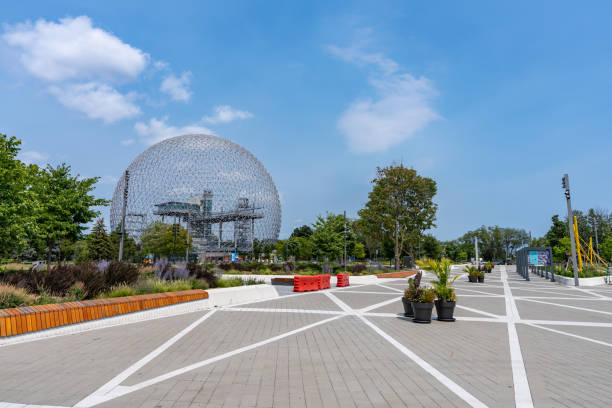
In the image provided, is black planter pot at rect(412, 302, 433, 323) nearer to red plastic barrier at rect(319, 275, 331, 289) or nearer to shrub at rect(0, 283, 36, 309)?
shrub at rect(0, 283, 36, 309)

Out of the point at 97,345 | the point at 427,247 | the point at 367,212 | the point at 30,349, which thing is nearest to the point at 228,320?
the point at 97,345

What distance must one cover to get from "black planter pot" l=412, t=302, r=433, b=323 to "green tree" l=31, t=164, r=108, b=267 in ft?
59.9

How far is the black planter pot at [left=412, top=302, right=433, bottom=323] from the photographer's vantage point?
9562 millimetres

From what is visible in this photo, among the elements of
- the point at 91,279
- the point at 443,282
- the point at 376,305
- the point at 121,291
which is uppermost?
the point at 91,279

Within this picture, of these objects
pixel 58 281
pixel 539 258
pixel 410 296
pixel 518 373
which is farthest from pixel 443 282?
pixel 539 258

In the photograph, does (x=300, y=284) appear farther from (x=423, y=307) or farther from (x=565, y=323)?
(x=565, y=323)

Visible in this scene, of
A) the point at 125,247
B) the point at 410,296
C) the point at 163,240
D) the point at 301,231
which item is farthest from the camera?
the point at 301,231

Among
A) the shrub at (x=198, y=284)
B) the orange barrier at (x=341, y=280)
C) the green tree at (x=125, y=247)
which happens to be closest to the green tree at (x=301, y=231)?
the green tree at (x=125, y=247)

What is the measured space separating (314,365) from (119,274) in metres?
7.80

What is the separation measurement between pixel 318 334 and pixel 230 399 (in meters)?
4.04

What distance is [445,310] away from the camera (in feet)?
32.4

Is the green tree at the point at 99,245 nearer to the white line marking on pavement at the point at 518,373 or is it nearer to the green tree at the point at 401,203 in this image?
the green tree at the point at 401,203

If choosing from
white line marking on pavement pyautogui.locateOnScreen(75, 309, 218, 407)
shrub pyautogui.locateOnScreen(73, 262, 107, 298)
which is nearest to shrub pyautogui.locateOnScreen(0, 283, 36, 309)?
shrub pyautogui.locateOnScreen(73, 262, 107, 298)

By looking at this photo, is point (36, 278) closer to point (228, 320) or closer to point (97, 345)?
point (97, 345)
